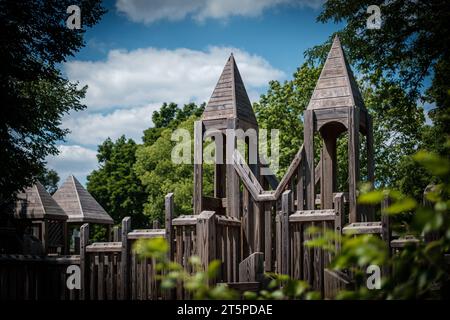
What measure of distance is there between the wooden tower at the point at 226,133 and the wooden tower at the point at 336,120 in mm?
1368

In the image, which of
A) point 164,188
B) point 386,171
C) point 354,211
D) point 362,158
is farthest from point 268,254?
point 164,188

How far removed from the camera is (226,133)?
1084cm

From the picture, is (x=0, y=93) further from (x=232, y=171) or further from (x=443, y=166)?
(x=443, y=166)

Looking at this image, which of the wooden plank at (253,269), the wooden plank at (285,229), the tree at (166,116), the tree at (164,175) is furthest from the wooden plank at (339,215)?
the tree at (166,116)

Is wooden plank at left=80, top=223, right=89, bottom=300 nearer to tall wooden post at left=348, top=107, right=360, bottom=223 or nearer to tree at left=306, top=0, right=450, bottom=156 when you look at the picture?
tall wooden post at left=348, top=107, right=360, bottom=223

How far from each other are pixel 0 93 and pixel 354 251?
1294cm

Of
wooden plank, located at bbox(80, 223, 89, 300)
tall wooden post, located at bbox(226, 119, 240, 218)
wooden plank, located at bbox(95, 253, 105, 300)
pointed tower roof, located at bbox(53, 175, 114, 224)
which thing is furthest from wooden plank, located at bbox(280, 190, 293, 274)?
pointed tower roof, located at bbox(53, 175, 114, 224)

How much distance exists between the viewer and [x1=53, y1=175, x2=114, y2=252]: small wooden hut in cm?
2575

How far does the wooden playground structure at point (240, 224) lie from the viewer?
870cm

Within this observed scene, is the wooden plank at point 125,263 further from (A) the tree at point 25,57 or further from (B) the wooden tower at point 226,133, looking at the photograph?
(A) the tree at point 25,57

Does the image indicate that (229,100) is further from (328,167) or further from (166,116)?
(166,116)

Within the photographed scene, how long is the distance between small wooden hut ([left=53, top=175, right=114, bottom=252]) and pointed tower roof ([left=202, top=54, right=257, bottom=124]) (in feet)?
52.3

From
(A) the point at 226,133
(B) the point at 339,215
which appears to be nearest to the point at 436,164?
(B) the point at 339,215

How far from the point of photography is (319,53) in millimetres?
19547
